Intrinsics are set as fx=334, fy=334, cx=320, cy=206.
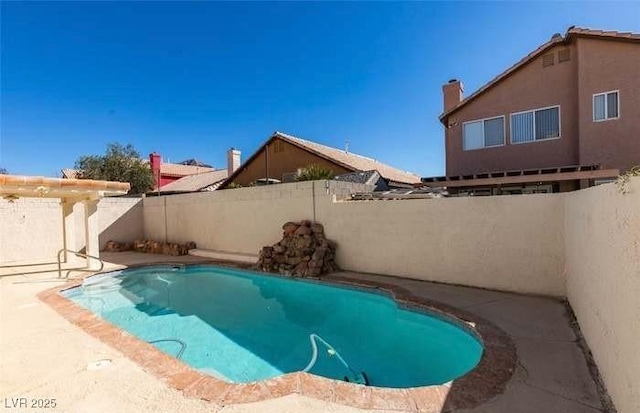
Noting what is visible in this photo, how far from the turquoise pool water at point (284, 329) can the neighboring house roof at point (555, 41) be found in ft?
39.7

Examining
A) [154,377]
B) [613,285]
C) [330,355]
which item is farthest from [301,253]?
[613,285]

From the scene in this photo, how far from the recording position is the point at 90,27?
590 inches

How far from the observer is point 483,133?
16.4m

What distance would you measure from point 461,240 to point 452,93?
12.6m

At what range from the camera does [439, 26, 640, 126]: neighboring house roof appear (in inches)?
506

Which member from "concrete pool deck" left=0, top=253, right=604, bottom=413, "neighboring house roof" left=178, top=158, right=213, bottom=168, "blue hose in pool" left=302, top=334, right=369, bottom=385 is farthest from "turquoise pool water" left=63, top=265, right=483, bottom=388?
"neighboring house roof" left=178, top=158, right=213, bottom=168

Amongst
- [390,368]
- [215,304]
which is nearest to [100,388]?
[390,368]

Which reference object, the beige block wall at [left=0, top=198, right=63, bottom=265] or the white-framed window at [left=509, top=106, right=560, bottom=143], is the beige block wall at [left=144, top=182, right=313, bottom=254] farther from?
the white-framed window at [left=509, top=106, right=560, bottom=143]

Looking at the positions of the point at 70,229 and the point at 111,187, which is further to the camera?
the point at 70,229

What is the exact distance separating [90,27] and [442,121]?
1753 centimetres

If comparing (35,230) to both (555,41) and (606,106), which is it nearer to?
(555,41)

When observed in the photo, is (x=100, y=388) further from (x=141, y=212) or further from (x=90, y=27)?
(x=141, y=212)

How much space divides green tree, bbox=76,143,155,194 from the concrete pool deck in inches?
1077

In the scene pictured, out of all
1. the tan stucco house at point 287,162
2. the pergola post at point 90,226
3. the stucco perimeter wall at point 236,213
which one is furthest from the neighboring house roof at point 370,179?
the pergola post at point 90,226
